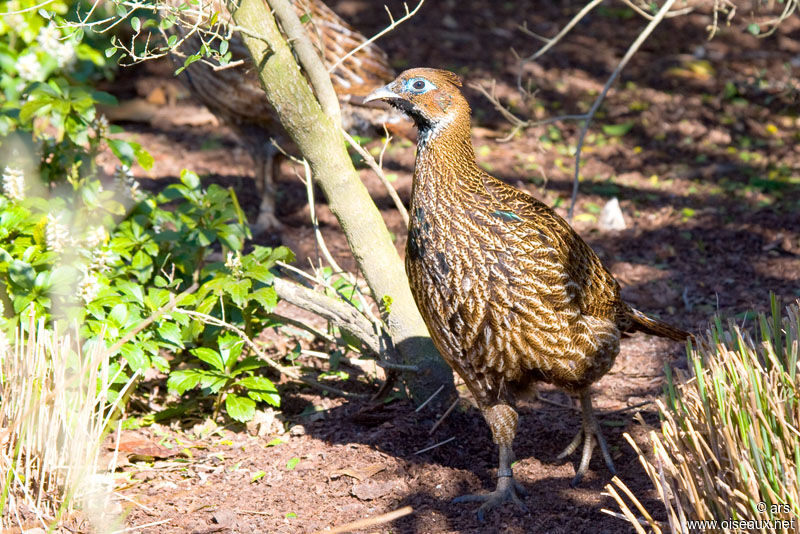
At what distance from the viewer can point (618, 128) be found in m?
8.53

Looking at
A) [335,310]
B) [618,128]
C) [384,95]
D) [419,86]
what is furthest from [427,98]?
[618,128]

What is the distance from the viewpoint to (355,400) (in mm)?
4531

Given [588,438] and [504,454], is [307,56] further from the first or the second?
[588,438]

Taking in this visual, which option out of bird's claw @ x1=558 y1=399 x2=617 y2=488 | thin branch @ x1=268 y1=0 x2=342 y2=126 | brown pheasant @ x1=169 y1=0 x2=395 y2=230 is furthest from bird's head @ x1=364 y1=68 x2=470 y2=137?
brown pheasant @ x1=169 y1=0 x2=395 y2=230

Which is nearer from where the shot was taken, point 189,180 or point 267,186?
point 189,180

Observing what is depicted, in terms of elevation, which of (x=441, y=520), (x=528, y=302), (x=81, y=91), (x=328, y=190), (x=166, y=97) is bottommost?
(x=441, y=520)

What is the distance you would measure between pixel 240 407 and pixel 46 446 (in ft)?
3.34

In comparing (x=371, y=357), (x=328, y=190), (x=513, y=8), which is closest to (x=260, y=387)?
(x=371, y=357)

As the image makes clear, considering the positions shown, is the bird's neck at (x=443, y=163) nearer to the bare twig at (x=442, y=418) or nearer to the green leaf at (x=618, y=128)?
the bare twig at (x=442, y=418)

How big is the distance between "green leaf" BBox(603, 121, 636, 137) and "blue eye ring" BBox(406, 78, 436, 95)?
5.22 m

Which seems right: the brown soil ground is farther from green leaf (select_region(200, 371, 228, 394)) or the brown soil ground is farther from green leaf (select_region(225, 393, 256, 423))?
green leaf (select_region(200, 371, 228, 394))

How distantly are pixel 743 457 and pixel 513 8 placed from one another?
1001 cm

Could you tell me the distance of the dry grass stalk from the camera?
3.21 metres

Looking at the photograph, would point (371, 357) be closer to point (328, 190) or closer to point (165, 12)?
point (328, 190)
